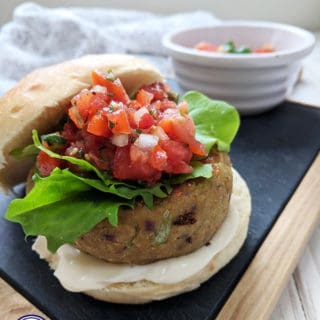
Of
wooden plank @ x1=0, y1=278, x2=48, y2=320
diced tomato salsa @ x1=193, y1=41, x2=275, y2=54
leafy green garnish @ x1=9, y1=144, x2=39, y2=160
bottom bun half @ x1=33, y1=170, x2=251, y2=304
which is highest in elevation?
leafy green garnish @ x1=9, y1=144, x2=39, y2=160

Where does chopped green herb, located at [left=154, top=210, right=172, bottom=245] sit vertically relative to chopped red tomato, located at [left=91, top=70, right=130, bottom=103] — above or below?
below

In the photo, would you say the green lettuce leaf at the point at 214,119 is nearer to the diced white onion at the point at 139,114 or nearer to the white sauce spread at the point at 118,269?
the diced white onion at the point at 139,114

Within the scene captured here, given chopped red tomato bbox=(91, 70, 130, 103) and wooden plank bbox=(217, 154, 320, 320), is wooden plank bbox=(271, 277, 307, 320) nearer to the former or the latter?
wooden plank bbox=(217, 154, 320, 320)

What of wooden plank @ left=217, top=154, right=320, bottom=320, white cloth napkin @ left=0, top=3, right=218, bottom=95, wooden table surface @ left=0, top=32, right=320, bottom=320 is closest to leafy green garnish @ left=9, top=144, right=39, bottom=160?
wooden table surface @ left=0, top=32, right=320, bottom=320

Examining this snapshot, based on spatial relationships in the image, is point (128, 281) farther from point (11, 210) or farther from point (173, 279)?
point (11, 210)

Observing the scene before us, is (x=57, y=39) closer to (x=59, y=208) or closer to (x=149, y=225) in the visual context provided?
(x=59, y=208)

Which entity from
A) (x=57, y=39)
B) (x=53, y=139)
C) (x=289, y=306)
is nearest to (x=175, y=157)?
(x=53, y=139)

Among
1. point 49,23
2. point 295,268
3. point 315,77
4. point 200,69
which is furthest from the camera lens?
point 49,23

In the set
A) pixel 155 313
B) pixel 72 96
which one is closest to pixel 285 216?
pixel 155 313
